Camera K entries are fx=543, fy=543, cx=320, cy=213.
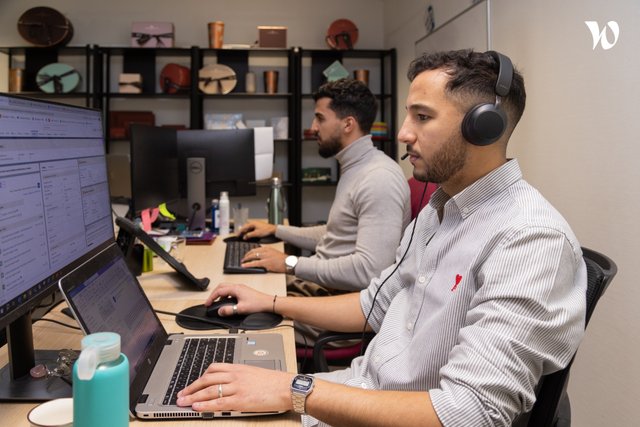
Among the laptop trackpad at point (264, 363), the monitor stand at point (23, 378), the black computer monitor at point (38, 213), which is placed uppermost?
the black computer monitor at point (38, 213)

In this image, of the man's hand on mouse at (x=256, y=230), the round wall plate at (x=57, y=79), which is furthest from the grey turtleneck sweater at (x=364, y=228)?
the round wall plate at (x=57, y=79)

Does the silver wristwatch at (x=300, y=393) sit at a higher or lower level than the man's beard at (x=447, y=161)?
lower

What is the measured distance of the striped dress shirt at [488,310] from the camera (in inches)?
32.8

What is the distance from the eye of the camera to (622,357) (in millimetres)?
1902

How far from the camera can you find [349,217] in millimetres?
2186

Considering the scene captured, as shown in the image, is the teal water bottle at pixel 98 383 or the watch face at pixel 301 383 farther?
the watch face at pixel 301 383

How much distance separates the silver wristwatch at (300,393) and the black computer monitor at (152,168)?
4.94 ft

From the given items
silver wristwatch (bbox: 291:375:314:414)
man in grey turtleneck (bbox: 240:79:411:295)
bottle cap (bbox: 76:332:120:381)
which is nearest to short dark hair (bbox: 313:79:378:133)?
man in grey turtleneck (bbox: 240:79:411:295)

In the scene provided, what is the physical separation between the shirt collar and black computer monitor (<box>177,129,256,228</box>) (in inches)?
75.8

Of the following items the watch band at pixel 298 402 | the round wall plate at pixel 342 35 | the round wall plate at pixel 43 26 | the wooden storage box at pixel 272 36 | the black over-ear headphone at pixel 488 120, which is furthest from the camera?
the round wall plate at pixel 342 35

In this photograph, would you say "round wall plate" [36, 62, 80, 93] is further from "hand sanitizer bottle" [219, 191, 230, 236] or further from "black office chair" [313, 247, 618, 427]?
"black office chair" [313, 247, 618, 427]

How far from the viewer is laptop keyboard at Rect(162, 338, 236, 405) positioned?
942 millimetres

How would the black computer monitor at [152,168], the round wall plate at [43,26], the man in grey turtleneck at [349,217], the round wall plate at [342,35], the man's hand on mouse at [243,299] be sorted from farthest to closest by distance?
the round wall plate at [342,35], the round wall plate at [43,26], the black computer monitor at [152,168], the man in grey turtleneck at [349,217], the man's hand on mouse at [243,299]

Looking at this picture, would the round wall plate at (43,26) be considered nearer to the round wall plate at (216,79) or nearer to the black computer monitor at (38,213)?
the round wall plate at (216,79)
